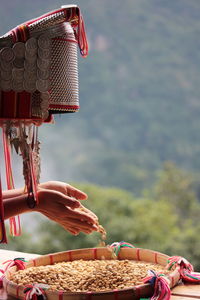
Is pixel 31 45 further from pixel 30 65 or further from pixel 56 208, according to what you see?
pixel 56 208

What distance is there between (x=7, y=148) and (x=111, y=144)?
832 cm

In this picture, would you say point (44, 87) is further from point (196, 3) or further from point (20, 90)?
point (196, 3)

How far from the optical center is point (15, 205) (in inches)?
52.1

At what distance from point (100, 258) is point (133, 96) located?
835 centimetres

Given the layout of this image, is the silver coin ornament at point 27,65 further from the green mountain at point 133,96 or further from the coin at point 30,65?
the green mountain at point 133,96

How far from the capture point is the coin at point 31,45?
4.06 feet

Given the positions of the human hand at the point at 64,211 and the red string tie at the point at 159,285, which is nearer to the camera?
the red string tie at the point at 159,285

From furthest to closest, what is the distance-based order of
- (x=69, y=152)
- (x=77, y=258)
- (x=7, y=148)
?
1. (x=69, y=152)
2. (x=77, y=258)
3. (x=7, y=148)

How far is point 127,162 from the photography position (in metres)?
9.46

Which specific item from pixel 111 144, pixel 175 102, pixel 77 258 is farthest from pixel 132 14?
pixel 77 258

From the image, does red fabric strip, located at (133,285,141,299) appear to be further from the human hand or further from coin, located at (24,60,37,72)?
coin, located at (24,60,37,72)

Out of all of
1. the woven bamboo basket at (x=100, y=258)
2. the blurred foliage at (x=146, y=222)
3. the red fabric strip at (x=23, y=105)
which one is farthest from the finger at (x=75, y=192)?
the blurred foliage at (x=146, y=222)

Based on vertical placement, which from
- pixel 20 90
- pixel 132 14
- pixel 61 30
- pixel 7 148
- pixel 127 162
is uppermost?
pixel 132 14

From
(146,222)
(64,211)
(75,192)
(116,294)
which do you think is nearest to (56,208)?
(64,211)
